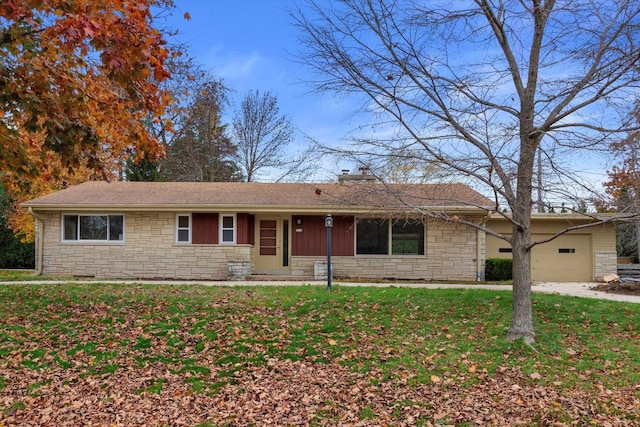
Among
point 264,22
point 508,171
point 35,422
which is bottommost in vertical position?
point 35,422

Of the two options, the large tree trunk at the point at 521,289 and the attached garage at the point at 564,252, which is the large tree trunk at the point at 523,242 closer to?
the large tree trunk at the point at 521,289

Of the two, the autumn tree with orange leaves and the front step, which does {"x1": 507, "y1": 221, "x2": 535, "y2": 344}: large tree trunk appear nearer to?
the autumn tree with orange leaves

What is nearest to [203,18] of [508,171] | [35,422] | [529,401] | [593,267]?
[508,171]

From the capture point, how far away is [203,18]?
9.55 meters

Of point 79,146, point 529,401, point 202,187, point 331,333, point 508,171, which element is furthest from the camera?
point 202,187

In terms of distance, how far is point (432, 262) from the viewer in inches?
585

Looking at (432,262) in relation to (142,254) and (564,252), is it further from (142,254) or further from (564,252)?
(142,254)

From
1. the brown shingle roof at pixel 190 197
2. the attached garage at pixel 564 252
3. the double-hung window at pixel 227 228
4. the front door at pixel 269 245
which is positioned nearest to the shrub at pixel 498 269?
the attached garage at pixel 564 252

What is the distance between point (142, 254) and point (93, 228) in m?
1.91

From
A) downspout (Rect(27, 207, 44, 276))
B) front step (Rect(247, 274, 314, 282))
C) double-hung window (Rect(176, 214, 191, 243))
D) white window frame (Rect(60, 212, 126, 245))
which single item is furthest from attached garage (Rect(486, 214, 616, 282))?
downspout (Rect(27, 207, 44, 276))

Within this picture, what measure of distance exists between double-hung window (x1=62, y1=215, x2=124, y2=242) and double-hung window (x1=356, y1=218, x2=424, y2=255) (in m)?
7.73

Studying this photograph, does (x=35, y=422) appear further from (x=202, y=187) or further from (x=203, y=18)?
(x=202, y=187)

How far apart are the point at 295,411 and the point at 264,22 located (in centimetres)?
668

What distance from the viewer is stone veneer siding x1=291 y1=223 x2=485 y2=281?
48.7 ft
